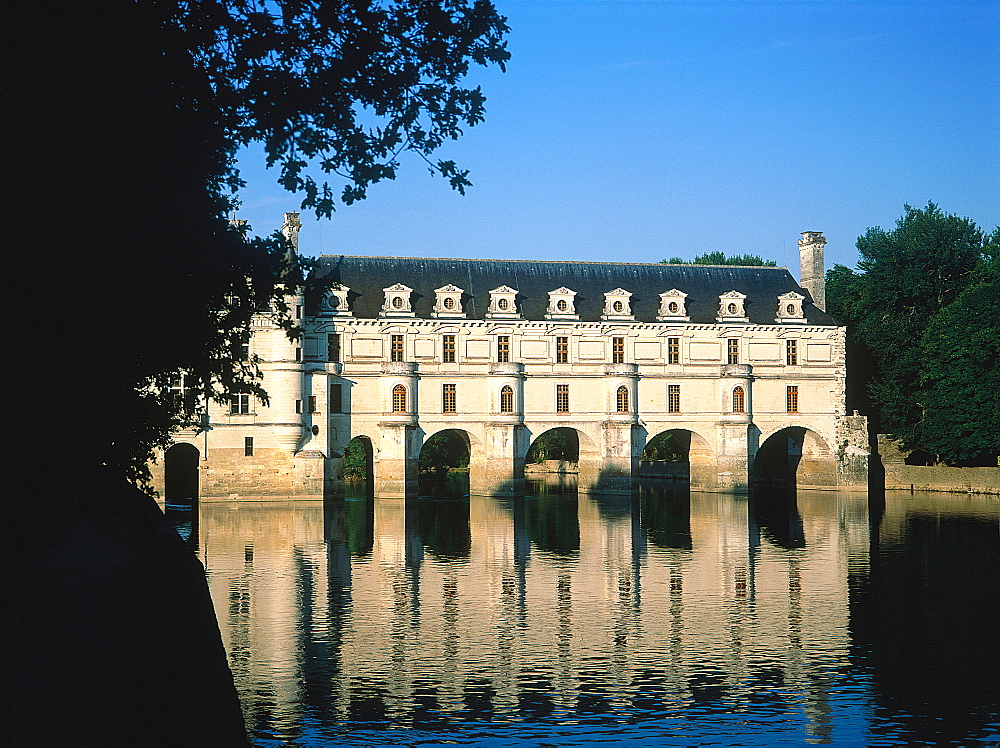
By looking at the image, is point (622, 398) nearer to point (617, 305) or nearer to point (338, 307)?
point (617, 305)

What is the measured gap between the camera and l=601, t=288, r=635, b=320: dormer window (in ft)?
175

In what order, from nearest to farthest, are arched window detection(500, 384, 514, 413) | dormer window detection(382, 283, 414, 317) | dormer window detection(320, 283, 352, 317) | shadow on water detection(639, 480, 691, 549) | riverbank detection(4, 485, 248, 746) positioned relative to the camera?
riverbank detection(4, 485, 248, 746), shadow on water detection(639, 480, 691, 549), dormer window detection(320, 283, 352, 317), dormer window detection(382, 283, 414, 317), arched window detection(500, 384, 514, 413)

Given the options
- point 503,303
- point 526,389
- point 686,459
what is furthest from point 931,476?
point 503,303

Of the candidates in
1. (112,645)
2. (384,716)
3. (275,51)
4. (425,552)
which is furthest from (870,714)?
(425,552)

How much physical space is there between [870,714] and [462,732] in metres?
5.16

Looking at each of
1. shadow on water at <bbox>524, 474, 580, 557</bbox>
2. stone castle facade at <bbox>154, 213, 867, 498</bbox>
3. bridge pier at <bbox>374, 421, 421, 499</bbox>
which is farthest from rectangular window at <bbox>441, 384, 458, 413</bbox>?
shadow on water at <bbox>524, 474, 580, 557</bbox>

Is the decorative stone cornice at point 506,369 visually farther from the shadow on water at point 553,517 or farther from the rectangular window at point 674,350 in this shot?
the rectangular window at point 674,350

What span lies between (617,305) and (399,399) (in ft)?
37.9

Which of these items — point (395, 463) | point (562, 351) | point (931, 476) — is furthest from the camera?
point (931, 476)

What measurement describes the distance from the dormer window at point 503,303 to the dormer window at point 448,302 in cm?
146

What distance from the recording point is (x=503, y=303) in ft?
172

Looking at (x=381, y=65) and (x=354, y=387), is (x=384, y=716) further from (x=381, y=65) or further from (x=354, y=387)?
(x=354, y=387)

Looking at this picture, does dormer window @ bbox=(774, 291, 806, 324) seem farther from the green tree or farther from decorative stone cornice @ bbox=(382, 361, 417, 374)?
decorative stone cornice @ bbox=(382, 361, 417, 374)

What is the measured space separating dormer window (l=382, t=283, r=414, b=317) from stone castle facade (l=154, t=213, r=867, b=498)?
69 millimetres
